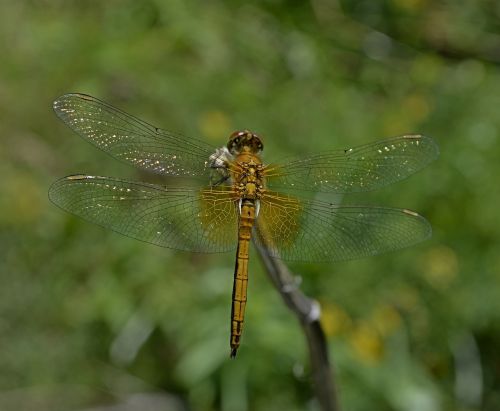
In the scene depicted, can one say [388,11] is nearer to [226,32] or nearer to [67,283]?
[226,32]

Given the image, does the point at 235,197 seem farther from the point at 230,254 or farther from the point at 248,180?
the point at 230,254

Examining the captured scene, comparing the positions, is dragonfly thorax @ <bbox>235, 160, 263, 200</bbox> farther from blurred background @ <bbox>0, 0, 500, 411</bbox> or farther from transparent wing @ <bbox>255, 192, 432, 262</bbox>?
blurred background @ <bbox>0, 0, 500, 411</bbox>

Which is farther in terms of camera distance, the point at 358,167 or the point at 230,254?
the point at 230,254

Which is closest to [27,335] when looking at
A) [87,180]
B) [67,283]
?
[67,283]

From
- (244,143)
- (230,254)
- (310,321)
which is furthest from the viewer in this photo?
(230,254)

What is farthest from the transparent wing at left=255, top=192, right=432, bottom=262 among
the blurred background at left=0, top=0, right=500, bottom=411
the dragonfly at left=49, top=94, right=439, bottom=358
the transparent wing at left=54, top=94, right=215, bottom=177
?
the blurred background at left=0, top=0, right=500, bottom=411

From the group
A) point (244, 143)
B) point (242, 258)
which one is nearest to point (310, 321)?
point (242, 258)

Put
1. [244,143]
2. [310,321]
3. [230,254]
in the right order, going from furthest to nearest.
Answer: [230,254], [244,143], [310,321]
